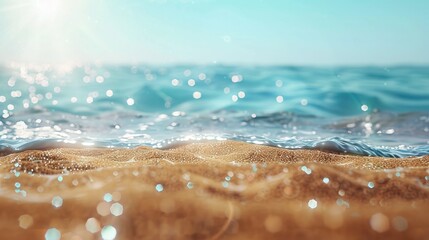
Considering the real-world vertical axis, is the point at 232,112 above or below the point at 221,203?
below

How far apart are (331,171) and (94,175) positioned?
3.15 feet

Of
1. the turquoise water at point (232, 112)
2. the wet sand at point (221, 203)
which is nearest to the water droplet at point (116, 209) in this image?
the wet sand at point (221, 203)

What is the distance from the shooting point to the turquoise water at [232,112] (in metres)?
5.84

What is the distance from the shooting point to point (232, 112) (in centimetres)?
925

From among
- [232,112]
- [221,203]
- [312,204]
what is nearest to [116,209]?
[221,203]

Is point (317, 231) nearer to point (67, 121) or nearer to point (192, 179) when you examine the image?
point (192, 179)

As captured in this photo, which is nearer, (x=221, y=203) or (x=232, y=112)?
(x=221, y=203)

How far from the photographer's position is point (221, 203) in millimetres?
1576

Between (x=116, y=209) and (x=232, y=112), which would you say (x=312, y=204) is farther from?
(x=232, y=112)

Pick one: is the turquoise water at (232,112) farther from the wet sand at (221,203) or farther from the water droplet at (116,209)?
the water droplet at (116,209)

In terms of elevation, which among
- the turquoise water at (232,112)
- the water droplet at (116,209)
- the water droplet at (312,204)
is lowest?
the turquoise water at (232,112)

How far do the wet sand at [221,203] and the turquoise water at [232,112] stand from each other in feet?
10.5

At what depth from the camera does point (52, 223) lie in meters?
1.46

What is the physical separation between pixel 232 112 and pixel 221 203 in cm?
769
